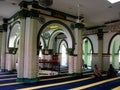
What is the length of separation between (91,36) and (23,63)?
7538 mm

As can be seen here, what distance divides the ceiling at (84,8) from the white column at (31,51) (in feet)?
4.58

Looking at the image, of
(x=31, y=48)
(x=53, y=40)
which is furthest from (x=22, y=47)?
(x=53, y=40)

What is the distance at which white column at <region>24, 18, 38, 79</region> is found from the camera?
7.76m

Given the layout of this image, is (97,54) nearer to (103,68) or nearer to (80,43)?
(103,68)

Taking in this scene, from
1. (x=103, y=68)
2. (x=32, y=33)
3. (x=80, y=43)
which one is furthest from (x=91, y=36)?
(x=32, y=33)

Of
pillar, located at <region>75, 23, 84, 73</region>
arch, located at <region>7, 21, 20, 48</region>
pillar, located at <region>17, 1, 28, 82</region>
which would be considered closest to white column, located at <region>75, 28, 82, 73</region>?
pillar, located at <region>75, 23, 84, 73</region>

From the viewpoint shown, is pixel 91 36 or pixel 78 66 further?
pixel 91 36

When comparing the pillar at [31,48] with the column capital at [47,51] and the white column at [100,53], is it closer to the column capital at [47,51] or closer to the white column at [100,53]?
the column capital at [47,51]

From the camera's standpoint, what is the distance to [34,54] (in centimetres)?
790

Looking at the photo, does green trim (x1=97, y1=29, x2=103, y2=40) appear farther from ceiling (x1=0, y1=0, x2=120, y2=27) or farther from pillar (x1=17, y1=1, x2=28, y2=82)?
pillar (x1=17, y1=1, x2=28, y2=82)

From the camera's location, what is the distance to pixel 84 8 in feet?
29.5

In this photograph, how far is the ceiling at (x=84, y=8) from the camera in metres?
8.09

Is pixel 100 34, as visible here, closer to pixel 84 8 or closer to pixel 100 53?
pixel 100 53

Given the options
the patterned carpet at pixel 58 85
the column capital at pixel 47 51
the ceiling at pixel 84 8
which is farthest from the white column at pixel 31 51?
the column capital at pixel 47 51
